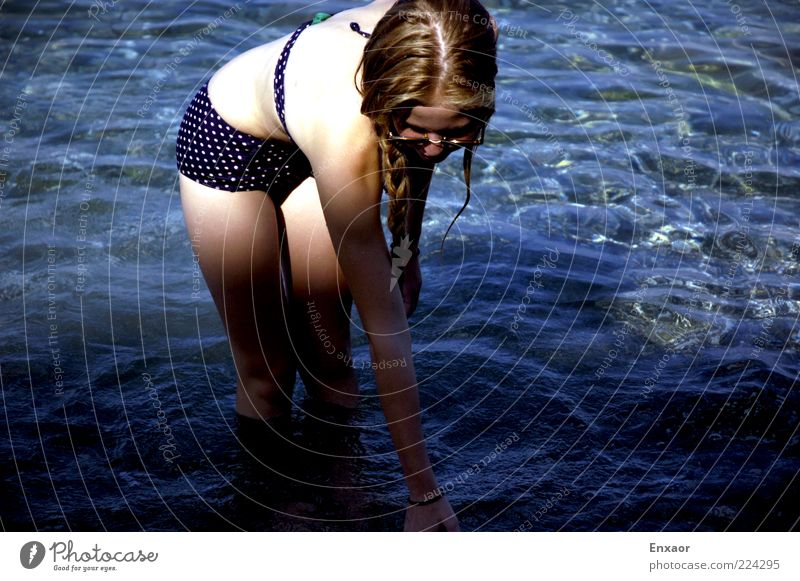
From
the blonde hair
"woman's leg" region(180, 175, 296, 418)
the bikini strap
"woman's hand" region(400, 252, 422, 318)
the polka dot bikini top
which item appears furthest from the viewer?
"woman's hand" region(400, 252, 422, 318)

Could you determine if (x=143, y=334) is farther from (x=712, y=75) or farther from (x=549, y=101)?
(x=712, y=75)

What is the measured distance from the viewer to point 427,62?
2750mm

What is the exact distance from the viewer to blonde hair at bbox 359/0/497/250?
275cm

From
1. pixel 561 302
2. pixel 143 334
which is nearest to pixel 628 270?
pixel 561 302

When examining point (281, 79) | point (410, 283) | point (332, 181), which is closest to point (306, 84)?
point (281, 79)

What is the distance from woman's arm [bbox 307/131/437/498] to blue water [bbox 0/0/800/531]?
38.5 inches

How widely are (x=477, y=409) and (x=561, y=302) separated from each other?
50.4 inches

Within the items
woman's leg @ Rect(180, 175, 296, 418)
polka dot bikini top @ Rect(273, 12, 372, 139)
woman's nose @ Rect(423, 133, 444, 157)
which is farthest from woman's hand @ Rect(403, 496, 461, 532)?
polka dot bikini top @ Rect(273, 12, 372, 139)

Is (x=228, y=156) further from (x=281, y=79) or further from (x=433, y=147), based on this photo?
(x=433, y=147)

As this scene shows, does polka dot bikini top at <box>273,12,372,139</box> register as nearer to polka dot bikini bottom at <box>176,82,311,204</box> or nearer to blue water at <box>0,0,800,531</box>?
polka dot bikini bottom at <box>176,82,311,204</box>

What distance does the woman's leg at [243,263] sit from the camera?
12.7ft

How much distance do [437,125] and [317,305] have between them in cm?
158

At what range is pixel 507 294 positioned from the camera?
18.9ft
